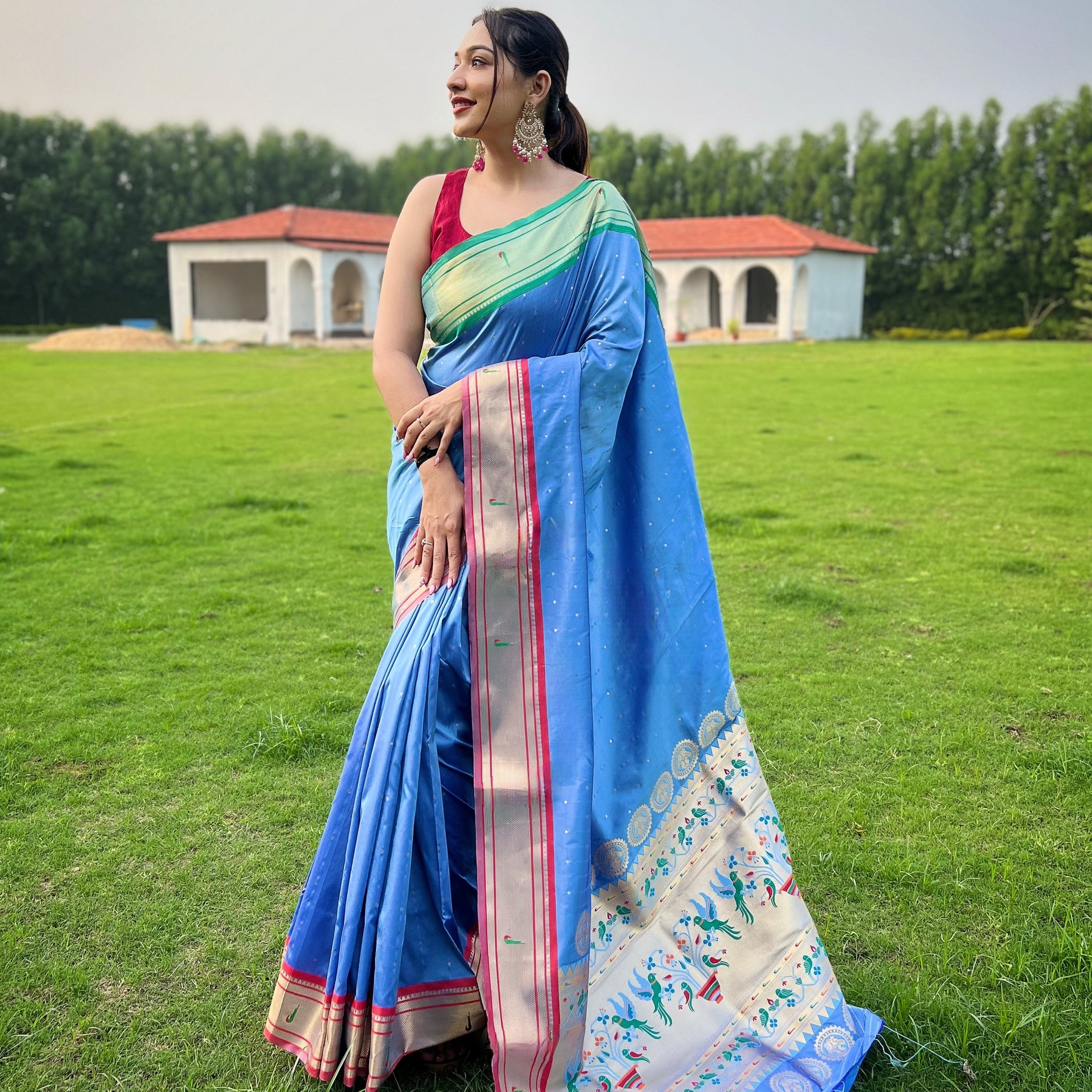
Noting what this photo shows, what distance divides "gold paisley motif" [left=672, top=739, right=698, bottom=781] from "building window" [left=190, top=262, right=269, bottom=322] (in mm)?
34885

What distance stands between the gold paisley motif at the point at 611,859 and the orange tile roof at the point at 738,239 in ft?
106

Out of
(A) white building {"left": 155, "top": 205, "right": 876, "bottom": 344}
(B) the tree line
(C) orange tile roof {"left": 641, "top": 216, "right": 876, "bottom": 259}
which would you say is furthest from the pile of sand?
(C) orange tile roof {"left": 641, "top": 216, "right": 876, "bottom": 259}

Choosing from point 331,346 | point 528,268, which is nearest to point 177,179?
point 331,346

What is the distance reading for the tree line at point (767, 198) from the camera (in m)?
36.7

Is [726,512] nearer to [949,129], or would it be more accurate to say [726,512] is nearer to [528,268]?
[528,268]

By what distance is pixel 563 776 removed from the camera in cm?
202

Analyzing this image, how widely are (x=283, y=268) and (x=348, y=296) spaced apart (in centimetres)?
599

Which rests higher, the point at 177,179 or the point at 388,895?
the point at 177,179

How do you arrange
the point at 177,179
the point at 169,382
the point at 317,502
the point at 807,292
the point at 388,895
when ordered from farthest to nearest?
the point at 177,179, the point at 807,292, the point at 169,382, the point at 317,502, the point at 388,895

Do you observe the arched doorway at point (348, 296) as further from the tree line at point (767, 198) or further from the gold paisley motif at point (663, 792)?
the gold paisley motif at point (663, 792)

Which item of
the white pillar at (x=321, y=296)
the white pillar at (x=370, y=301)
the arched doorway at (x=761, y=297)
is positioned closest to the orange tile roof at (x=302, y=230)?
the white pillar at (x=321, y=296)

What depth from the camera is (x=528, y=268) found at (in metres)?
2.12

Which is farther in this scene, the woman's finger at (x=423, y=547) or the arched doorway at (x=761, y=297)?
the arched doorway at (x=761, y=297)

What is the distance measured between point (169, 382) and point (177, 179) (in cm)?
2654
